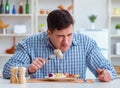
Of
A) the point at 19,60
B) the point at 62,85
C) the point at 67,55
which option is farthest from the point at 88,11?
the point at 62,85

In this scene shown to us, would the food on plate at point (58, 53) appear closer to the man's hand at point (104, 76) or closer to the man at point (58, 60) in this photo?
the man at point (58, 60)

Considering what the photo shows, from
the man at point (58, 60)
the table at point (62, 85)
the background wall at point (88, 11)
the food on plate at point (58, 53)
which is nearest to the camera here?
the table at point (62, 85)

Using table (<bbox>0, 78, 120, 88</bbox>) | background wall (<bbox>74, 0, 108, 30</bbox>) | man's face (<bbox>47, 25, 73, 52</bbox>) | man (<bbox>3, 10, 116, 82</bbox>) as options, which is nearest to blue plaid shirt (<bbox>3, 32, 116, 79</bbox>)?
man (<bbox>3, 10, 116, 82</bbox>)

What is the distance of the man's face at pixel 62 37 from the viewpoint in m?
2.17

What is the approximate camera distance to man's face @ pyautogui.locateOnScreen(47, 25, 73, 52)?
217cm

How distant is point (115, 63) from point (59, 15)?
12.7 feet

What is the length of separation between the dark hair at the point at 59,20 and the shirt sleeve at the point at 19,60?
328 mm

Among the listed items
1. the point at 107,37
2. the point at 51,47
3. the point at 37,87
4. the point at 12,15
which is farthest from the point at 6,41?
the point at 37,87

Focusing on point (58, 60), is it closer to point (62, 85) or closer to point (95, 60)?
point (95, 60)

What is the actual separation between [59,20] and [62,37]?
124mm

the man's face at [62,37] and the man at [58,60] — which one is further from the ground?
the man's face at [62,37]

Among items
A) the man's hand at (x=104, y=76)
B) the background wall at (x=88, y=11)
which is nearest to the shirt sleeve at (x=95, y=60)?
the man's hand at (x=104, y=76)

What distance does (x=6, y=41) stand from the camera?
5.93 metres

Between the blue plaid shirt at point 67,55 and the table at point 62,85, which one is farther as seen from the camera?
the blue plaid shirt at point 67,55
